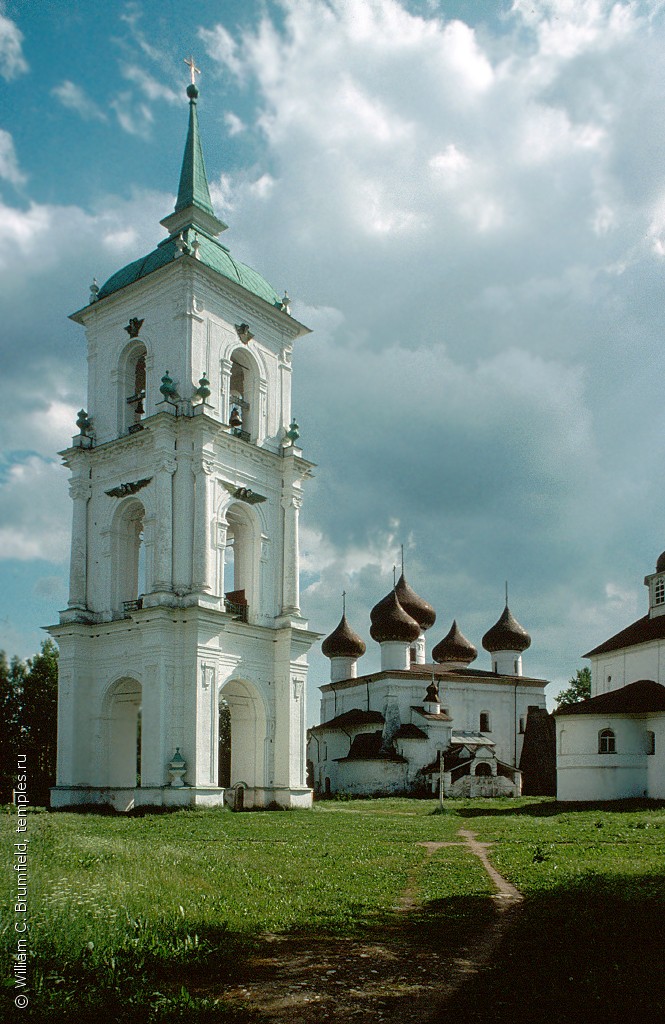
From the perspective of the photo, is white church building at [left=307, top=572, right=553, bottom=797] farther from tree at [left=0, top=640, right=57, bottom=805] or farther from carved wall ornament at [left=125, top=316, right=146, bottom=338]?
carved wall ornament at [left=125, top=316, right=146, bottom=338]

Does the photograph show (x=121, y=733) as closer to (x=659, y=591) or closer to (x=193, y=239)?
(x=193, y=239)

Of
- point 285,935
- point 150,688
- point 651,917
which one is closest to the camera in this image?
point 285,935

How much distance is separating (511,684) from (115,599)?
89.5 ft

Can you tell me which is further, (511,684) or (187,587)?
(511,684)

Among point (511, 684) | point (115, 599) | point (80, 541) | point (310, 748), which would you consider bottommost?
point (310, 748)

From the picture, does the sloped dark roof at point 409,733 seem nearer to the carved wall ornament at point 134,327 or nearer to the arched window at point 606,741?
the arched window at point 606,741

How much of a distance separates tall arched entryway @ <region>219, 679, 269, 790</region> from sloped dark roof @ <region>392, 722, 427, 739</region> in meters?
13.4

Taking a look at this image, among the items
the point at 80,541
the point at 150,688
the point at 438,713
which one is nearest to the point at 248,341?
the point at 80,541

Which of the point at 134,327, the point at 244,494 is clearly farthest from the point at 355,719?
the point at 134,327

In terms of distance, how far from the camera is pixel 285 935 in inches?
355

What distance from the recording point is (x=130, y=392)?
34531mm

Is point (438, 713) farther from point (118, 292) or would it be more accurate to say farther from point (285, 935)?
point (285, 935)

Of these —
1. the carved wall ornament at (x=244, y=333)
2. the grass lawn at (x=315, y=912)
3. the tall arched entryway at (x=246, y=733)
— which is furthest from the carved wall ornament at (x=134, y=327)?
the grass lawn at (x=315, y=912)

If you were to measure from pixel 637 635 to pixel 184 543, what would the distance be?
18.5 meters
